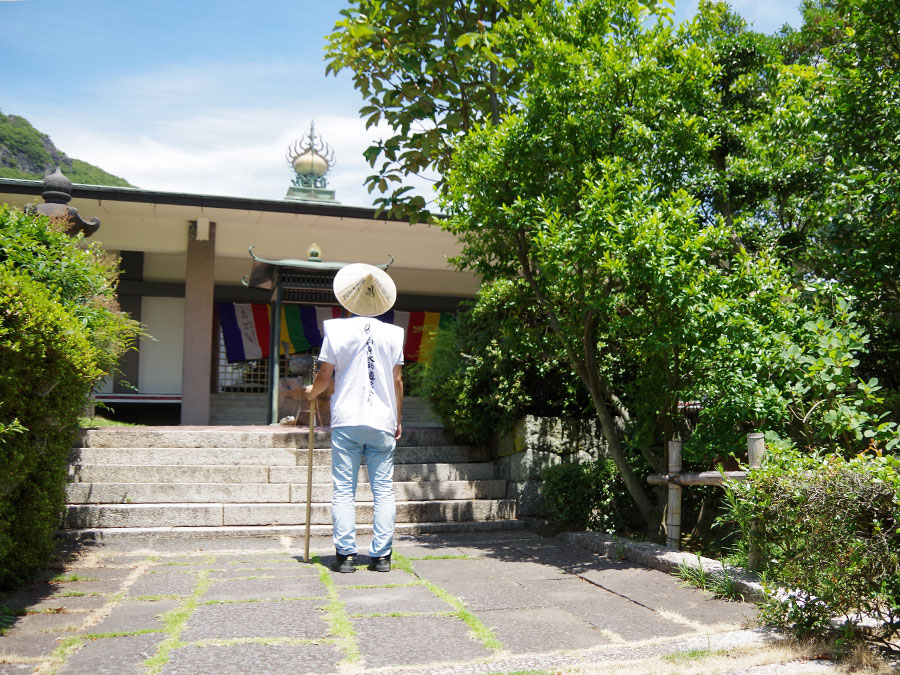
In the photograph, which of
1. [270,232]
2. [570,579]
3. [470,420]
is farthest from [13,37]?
[570,579]

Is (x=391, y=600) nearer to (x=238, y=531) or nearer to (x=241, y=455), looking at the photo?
(x=238, y=531)

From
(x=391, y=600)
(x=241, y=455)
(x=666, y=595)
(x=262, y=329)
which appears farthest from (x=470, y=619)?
(x=262, y=329)

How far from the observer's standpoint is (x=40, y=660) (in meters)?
2.76

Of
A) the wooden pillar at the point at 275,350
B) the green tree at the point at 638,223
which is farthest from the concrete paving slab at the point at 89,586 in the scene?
the wooden pillar at the point at 275,350

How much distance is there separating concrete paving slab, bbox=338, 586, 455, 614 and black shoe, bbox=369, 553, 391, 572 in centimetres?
44

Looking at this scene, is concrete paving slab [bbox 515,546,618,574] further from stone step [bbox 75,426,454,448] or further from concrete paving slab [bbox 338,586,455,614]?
stone step [bbox 75,426,454,448]

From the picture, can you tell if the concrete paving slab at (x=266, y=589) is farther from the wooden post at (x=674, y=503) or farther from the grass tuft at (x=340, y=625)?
the wooden post at (x=674, y=503)

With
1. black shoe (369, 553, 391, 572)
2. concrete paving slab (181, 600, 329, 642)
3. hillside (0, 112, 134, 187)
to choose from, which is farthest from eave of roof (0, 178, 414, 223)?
hillside (0, 112, 134, 187)

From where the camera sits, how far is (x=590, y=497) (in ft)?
20.2

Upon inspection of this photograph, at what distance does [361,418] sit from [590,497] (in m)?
2.46

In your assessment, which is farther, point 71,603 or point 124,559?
point 124,559

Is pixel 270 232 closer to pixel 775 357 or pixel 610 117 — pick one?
pixel 610 117

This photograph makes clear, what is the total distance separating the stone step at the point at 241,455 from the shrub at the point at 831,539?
169 inches

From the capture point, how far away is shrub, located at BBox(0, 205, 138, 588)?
10.8 feet
